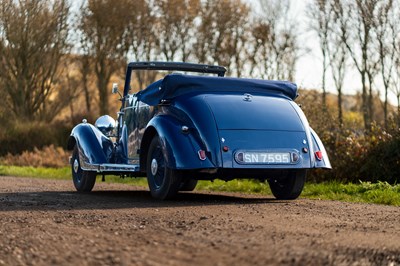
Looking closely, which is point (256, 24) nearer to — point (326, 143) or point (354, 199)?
point (326, 143)

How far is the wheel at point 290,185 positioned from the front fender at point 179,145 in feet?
5.11

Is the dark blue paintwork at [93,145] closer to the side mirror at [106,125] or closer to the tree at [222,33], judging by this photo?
the side mirror at [106,125]

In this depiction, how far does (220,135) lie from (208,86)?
999mm

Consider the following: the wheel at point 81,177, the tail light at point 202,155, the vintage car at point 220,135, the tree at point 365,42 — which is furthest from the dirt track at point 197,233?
the tree at point 365,42

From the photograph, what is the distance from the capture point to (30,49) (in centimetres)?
3312

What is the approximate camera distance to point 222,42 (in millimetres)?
36969

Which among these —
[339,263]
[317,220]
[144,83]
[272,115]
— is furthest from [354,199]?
[144,83]

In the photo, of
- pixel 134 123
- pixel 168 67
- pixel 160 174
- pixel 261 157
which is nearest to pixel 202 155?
pixel 261 157

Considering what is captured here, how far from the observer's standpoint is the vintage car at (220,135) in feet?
29.1

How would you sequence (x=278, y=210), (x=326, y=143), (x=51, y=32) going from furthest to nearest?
(x=51, y=32) < (x=326, y=143) < (x=278, y=210)

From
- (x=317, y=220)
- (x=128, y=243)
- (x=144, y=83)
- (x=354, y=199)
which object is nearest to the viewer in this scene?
(x=128, y=243)

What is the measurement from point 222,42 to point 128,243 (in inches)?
1264

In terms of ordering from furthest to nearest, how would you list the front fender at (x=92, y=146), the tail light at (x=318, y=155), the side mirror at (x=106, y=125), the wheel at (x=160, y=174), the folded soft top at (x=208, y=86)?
the side mirror at (x=106, y=125)
the front fender at (x=92, y=146)
the folded soft top at (x=208, y=86)
the tail light at (x=318, y=155)
the wheel at (x=160, y=174)

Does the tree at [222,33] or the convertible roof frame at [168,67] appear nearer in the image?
the convertible roof frame at [168,67]
